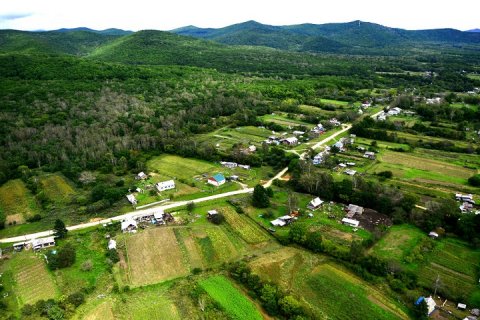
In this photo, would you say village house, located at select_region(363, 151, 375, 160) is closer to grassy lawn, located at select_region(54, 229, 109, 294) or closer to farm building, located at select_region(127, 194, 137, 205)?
farm building, located at select_region(127, 194, 137, 205)

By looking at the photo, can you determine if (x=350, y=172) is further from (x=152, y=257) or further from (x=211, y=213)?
(x=152, y=257)

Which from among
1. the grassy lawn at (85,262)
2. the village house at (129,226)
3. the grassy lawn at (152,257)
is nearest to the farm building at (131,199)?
the village house at (129,226)

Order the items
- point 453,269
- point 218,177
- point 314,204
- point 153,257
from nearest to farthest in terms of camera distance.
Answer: point 453,269
point 153,257
point 314,204
point 218,177

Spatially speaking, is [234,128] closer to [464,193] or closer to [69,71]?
[464,193]

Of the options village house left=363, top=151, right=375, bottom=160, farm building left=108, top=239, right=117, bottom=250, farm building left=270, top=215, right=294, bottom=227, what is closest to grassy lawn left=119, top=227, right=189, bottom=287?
farm building left=108, top=239, right=117, bottom=250

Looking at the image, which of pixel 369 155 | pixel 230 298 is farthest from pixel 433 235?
pixel 369 155

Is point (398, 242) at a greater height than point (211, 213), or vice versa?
point (211, 213)
